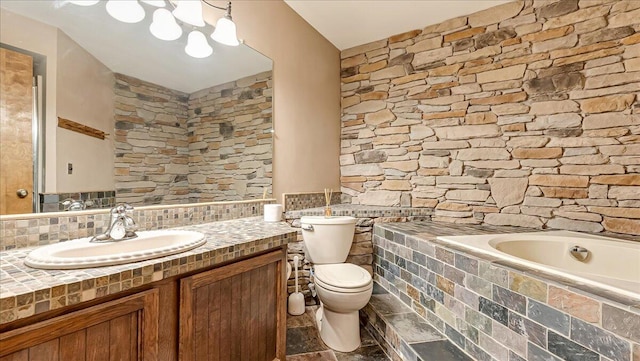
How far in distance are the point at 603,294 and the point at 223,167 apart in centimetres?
202

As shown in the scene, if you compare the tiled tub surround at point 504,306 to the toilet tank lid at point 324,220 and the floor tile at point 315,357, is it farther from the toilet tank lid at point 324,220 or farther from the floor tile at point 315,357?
the floor tile at point 315,357

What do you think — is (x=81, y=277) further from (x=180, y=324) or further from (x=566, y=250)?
(x=566, y=250)

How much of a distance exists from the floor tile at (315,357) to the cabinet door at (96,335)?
1.04m

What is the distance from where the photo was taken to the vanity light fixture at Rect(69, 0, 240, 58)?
1.45 meters

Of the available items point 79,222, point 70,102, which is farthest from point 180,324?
point 70,102

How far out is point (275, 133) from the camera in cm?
240

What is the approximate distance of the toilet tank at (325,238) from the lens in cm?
218

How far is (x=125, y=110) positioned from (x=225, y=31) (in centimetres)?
84

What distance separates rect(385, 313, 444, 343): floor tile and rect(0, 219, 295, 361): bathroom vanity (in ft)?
2.44

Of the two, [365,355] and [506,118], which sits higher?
[506,118]

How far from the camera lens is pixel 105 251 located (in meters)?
1.15

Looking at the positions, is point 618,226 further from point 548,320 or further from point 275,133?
point 275,133

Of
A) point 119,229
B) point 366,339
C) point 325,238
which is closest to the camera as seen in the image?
point 119,229

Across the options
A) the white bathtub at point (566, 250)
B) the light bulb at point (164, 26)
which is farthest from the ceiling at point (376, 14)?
the white bathtub at point (566, 250)
